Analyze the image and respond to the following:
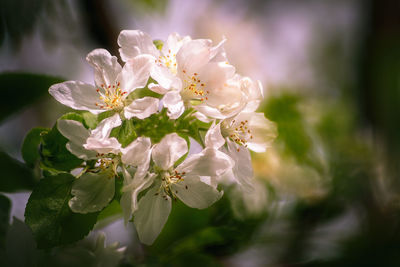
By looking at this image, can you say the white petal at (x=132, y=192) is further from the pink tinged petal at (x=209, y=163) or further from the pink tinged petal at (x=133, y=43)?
the pink tinged petal at (x=133, y=43)

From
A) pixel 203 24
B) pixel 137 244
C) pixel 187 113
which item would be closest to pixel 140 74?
pixel 187 113

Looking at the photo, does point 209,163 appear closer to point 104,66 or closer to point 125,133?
point 125,133

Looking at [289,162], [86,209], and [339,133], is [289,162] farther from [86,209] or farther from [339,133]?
[86,209]

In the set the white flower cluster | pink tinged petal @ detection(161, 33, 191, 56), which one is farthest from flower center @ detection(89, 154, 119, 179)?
pink tinged petal @ detection(161, 33, 191, 56)

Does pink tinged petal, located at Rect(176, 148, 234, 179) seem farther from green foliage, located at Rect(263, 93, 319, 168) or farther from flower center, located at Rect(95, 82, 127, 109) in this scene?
green foliage, located at Rect(263, 93, 319, 168)

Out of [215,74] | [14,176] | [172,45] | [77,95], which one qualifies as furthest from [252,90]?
[14,176]

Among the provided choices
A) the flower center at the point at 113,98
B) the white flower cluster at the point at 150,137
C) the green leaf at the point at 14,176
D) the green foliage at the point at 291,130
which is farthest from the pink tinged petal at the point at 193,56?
the green foliage at the point at 291,130

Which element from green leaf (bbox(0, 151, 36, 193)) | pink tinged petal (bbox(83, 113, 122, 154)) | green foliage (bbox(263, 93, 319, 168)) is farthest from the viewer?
green foliage (bbox(263, 93, 319, 168))
